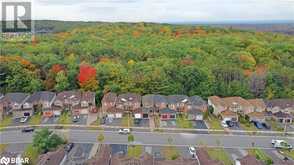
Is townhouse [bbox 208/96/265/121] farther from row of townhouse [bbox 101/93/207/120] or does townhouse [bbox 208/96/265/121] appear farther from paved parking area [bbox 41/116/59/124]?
paved parking area [bbox 41/116/59/124]

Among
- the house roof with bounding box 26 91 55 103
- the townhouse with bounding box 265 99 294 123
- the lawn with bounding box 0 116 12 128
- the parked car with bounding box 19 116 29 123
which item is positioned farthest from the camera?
the house roof with bounding box 26 91 55 103

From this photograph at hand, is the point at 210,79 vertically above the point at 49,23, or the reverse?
the point at 49,23

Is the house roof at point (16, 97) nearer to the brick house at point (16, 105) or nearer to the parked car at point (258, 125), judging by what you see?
the brick house at point (16, 105)

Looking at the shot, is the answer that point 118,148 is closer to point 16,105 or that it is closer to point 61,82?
point 16,105

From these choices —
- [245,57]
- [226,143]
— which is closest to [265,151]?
[226,143]

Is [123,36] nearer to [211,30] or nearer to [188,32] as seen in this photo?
[188,32]

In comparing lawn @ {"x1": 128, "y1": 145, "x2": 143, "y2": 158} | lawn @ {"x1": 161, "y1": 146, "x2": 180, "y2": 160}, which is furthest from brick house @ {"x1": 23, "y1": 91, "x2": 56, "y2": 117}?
lawn @ {"x1": 161, "y1": 146, "x2": 180, "y2": 160}

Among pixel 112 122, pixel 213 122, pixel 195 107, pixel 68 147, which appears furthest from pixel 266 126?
pixel 68 147
